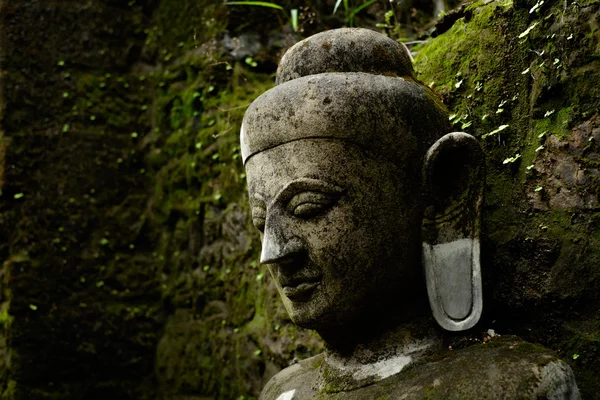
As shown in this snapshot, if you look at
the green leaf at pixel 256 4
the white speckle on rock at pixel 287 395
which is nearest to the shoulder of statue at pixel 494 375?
the white speckle on rock at pixel 287 395

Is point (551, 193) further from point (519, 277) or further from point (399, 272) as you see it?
point (399, 272)

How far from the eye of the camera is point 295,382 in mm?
2785

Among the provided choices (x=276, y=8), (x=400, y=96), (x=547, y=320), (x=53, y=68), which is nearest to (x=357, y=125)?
(x=400, y=96)

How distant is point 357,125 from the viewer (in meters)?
2.37

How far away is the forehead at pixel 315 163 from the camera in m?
2.36

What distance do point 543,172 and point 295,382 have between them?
119 cm

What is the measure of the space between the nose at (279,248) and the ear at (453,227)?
45 centimetres

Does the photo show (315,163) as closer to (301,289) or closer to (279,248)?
(279,248)

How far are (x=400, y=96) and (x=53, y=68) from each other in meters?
2.93

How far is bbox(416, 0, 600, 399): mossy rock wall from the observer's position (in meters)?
2.32

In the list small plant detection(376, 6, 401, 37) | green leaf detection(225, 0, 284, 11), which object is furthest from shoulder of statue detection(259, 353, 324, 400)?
green leaf detection(225, 0, 284, 11)

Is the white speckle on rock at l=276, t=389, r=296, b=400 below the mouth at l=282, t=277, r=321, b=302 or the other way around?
below

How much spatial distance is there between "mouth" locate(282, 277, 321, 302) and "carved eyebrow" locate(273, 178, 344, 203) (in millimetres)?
274

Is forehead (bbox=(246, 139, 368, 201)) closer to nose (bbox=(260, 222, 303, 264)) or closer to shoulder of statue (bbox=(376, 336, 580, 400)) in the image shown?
nose (bbox=(260, 222, 303, 264))
